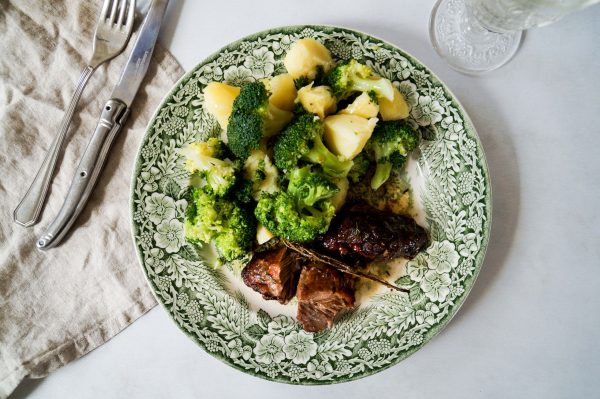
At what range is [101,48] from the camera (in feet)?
9.75

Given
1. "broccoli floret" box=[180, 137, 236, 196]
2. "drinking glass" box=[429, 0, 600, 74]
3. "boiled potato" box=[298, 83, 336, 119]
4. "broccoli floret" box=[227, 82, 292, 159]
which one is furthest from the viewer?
"drinking glass" box=[429, 0, 600, 74]

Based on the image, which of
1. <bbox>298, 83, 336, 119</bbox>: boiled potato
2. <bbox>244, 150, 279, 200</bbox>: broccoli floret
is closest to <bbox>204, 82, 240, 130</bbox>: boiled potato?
<bbox>244, 150, 279, 200</bbox>: broccoli floret

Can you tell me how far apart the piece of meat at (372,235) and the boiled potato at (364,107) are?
55 centimetres

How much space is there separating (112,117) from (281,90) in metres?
1.16

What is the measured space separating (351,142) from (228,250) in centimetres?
94

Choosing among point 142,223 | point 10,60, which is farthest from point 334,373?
point 10,60

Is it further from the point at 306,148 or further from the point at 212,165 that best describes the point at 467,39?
the point at 212,165

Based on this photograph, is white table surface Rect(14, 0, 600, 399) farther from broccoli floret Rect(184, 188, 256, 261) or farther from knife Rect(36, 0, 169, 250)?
broccoli floret Rect(184, 188, 256, 261)

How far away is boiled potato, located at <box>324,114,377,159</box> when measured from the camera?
2455 millimetres

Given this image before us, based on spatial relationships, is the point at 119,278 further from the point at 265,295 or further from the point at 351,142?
the point at 351,142

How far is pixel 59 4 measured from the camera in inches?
119

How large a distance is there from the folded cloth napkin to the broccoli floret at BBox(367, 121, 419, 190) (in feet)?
4.62

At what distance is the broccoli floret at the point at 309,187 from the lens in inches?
95.6

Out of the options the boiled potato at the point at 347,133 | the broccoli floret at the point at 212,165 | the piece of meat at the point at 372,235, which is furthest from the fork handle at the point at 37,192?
the piece of meat at the point at 372,235
